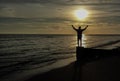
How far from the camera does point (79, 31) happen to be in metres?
19.9

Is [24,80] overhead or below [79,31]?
below

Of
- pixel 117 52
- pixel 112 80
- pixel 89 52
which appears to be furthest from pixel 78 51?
pixel 112 80

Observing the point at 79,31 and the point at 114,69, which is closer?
the point at 114,69

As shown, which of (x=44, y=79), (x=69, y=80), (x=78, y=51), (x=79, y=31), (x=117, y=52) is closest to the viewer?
(x=69, y=80)

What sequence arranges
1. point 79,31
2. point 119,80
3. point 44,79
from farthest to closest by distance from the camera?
point 79,31 < point 44,79 < point 119,80

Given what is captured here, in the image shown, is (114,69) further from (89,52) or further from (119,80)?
(89,52)

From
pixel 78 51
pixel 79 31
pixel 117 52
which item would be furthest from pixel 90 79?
pixel 117 52

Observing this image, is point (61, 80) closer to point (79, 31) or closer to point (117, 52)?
point (79, 31)

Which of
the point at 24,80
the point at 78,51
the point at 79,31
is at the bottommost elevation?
the point at 24,80

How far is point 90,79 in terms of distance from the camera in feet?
46.0

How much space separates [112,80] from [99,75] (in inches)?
62.1

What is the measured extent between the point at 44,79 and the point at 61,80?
4.63 feet

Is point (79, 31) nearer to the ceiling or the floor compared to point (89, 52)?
nearer to the ceiling

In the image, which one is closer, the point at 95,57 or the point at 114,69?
the point at 114,69
